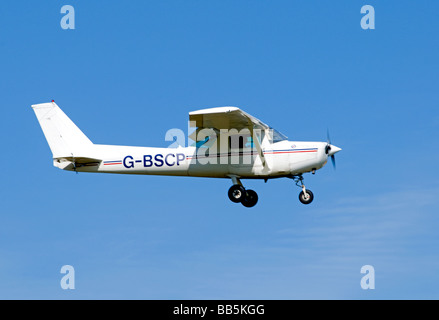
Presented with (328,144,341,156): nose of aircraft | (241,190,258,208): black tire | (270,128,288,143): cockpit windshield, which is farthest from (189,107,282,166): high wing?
(328,144,341,156): nose of aircraft

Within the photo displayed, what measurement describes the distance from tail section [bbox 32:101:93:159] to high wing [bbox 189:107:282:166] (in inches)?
178

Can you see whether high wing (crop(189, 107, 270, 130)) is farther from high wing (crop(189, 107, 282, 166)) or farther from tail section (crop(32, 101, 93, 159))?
tail section (crop(32, 101, 93, 159))

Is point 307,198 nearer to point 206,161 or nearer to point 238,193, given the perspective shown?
point 238,193

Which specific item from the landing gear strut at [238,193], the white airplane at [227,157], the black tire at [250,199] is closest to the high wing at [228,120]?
the white airplane at [227,157]

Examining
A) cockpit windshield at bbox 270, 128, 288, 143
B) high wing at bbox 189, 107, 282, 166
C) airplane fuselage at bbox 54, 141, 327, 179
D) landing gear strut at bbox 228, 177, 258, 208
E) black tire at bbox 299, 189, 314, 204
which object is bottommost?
black tire at bbox 299, 189, 314, 204

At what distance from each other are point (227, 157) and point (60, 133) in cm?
613

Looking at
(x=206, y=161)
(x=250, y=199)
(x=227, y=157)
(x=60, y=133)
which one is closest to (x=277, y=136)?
(x=227, y=157)

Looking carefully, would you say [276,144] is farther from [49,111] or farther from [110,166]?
[49,111]

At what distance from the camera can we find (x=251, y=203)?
2777 centimetres

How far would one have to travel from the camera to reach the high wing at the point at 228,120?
2570cm

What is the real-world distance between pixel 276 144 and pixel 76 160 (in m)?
6.91

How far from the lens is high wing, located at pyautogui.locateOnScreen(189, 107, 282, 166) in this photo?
25.7 metres
